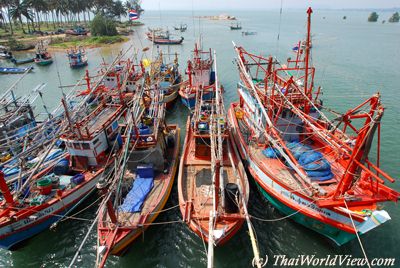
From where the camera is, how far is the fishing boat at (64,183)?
14.2 metres

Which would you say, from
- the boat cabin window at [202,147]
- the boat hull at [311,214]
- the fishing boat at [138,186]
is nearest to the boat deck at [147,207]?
the fishing boat at [138,186]

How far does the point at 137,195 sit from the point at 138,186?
36.3 inches

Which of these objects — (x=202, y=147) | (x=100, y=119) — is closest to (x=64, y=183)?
(x=100, y=119)

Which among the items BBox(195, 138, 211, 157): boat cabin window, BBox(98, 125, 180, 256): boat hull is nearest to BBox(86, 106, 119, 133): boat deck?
BBox(195, 138, 211, 157): boat cabin window

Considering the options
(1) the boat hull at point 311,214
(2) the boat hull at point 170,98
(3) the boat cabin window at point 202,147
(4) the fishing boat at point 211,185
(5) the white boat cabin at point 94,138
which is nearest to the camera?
(1) the boat hull at point 311,214

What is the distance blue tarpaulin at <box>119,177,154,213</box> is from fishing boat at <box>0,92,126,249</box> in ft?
7.46

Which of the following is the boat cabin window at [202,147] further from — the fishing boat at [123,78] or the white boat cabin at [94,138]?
the fishing boat at [123,78]

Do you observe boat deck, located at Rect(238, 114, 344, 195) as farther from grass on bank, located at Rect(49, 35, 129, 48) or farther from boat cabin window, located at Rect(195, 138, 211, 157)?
grass on bank, located at Rect(49, 35, 129, 48)

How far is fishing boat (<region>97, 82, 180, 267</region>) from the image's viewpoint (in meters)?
13.0

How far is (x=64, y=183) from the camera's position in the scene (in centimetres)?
1711

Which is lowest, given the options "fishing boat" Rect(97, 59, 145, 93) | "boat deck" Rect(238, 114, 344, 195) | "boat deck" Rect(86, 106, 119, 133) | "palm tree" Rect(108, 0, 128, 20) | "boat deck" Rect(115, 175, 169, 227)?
"boat deck" Rect(115, 175, 169, 227)

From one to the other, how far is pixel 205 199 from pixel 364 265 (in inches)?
361

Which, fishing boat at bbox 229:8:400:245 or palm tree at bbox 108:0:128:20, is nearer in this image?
fishing boat at bbox 229:8:400:245

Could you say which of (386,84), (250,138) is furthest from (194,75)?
(386,84)
